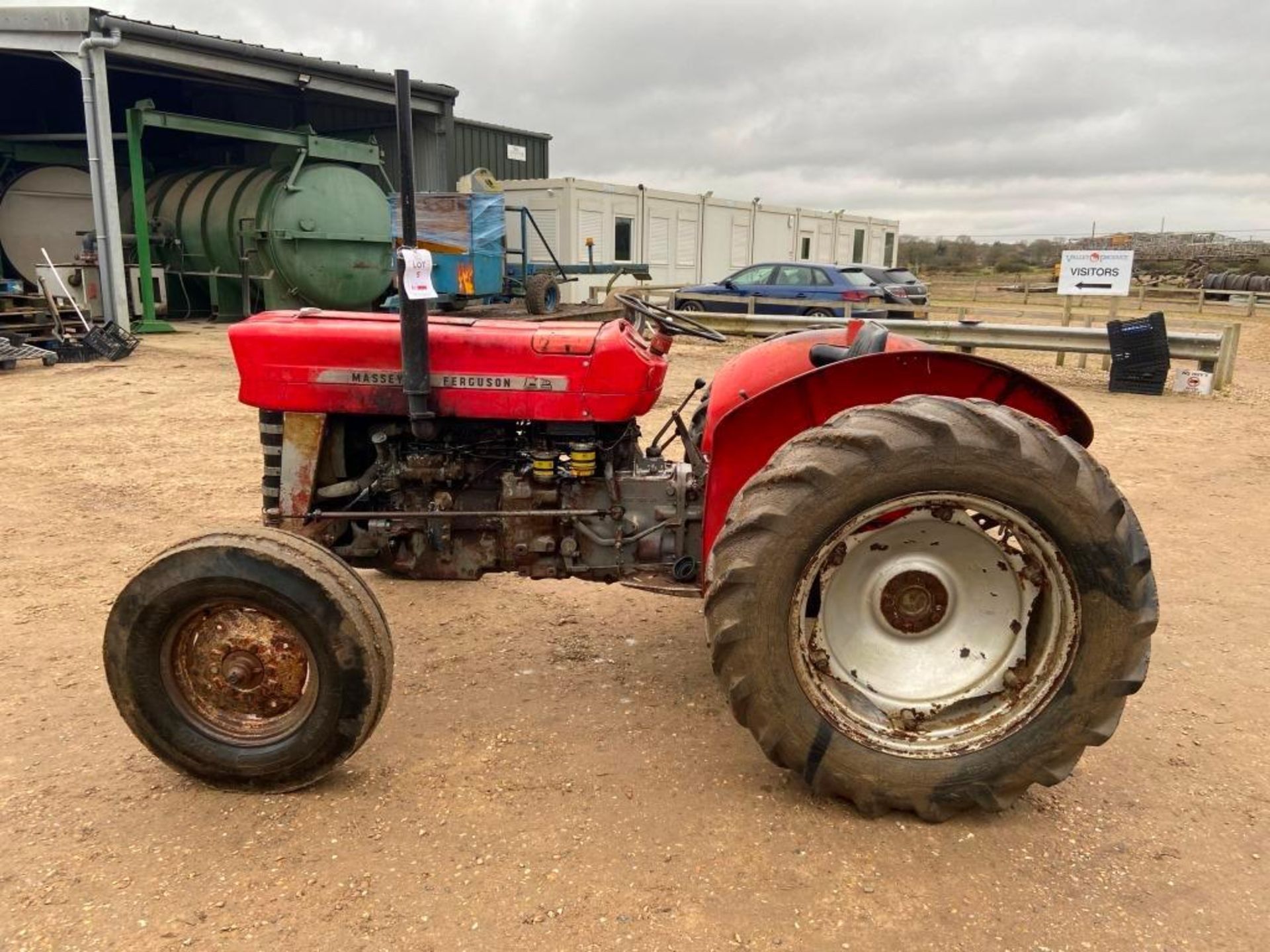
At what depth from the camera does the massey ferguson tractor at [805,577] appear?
2.20m

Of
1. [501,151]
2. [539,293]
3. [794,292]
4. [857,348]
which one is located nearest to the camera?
[857,348]

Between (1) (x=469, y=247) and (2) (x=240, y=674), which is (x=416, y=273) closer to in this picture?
(2) (x=240, y=674)

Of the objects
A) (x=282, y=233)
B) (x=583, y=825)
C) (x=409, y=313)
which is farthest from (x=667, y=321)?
(x=282, y=233)

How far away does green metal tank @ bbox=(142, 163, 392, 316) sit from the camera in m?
13.3

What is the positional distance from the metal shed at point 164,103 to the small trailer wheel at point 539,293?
8.75 ft

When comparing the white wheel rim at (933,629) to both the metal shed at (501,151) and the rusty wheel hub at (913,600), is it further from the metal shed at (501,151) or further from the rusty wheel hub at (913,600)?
the metal shed at (501,151)

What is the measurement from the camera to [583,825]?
2.34m

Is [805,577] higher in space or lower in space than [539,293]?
lower

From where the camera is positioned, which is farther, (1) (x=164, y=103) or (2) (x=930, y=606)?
(1) (x=164, y=103)

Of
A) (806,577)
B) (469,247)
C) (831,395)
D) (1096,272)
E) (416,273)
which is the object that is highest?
(469,247)

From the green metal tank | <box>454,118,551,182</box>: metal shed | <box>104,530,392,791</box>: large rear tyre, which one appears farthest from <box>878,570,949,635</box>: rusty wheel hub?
<box>454,118,551,182</box>: metal shed

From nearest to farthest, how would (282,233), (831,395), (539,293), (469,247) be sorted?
(831,395) < (282,233) < (469,247) < (539,293)

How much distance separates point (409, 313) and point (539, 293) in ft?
38.6

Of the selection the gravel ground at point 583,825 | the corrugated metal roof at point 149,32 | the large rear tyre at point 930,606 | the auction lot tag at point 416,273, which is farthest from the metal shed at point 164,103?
the large rear tyre at point 930,606
